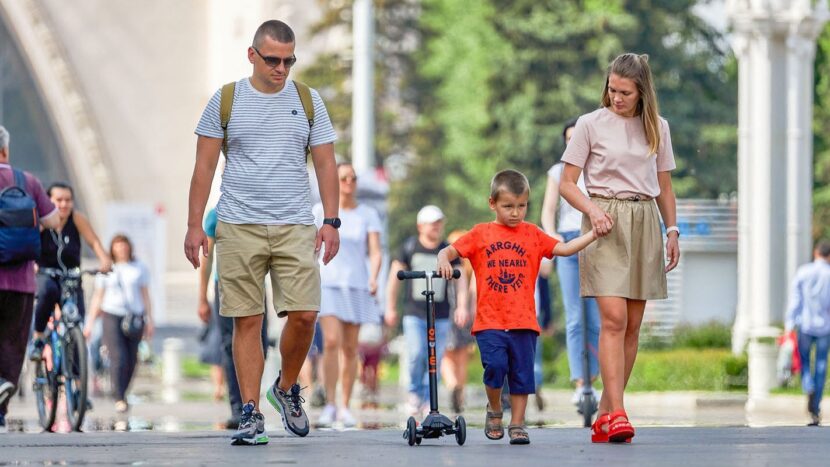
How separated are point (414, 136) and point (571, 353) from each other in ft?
126

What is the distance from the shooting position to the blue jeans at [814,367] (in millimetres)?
18016

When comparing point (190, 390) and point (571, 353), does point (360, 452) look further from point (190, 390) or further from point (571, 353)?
point (190, 390)

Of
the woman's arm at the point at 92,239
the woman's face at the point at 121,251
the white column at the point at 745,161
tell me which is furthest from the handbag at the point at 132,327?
the white column at the point at 745,161

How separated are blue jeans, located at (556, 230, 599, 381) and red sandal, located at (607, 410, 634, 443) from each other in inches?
131

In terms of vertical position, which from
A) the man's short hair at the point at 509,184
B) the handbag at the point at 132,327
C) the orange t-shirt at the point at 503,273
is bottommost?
the handbag at the point at 132,327

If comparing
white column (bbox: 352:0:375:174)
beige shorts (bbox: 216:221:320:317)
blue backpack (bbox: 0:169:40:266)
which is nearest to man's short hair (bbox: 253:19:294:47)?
beige shorts (bbox: 216:221:320:317)

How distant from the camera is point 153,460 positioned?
9.03 meters

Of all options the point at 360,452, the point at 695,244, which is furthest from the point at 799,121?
the point at 360,452

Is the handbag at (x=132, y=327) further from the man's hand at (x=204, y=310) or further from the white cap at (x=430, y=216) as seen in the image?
the man's hand at (x=204, y=310)

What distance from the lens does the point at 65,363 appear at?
1372 cm

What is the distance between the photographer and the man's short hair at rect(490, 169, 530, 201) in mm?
10109

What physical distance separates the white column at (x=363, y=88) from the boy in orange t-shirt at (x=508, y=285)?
15939 millimetres

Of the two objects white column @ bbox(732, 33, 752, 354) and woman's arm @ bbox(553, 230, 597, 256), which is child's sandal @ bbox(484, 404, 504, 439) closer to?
woman's arm @ bbox(553, 230, 597, 256)

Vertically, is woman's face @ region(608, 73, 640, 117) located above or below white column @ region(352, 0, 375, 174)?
below
